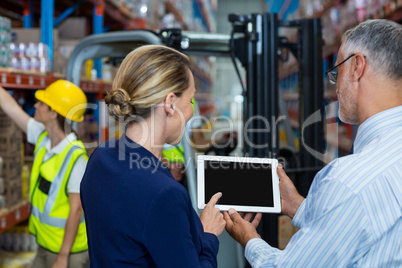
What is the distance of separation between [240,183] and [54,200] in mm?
1113

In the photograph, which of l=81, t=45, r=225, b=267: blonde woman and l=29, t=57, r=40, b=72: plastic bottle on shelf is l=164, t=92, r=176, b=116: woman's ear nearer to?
l=81, t=45, r=225, b=267: blonde woman

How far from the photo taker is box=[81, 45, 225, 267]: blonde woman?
1.16 m

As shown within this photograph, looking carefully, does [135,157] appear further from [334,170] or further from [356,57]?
[356,57]

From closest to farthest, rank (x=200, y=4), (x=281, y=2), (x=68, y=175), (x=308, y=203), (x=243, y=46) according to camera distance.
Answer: (x=308, y=203) → (x=68, y=175) → (x=243, y=46) → (x=200, y=4) → (x=281, y=2)

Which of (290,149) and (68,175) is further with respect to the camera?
(290,149)

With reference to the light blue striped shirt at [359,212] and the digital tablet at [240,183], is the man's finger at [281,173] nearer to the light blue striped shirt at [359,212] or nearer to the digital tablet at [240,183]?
the digital tablet at [240,183]

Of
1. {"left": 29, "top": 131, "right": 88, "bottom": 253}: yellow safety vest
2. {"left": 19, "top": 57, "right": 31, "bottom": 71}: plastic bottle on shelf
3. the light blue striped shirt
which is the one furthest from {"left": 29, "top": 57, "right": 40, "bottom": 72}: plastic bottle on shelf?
the light blue striped shirt

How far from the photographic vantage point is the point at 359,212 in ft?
3.76

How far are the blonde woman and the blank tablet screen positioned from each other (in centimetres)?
20

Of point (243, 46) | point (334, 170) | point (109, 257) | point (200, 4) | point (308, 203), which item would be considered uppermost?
point (200, 4)

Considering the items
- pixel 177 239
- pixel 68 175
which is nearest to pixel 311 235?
pixel 177 239

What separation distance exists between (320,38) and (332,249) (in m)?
2.01

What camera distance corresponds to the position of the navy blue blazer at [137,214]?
3.77ft

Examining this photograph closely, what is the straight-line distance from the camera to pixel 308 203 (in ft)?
4.23
